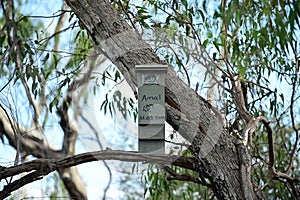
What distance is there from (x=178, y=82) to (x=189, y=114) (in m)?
0.09

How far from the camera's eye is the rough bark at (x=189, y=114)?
4.96 feet

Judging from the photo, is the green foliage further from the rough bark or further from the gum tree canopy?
the rough bark

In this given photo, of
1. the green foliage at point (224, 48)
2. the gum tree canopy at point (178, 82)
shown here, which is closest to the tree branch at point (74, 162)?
the gum tree canopy at point (178, 82)

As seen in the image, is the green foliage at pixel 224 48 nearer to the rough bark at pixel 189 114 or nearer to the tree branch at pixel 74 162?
the rough bark at pixel 189 114

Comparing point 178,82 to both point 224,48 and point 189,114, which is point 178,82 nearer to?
point 189,114

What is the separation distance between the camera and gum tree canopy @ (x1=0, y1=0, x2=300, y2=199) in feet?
4.99

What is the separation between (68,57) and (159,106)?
68 centimetres

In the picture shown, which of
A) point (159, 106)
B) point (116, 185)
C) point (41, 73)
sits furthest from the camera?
point (116, 185)

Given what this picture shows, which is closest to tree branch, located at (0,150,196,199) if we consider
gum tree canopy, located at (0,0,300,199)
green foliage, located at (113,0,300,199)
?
gum tree canopy, located at (0,0,300,199)

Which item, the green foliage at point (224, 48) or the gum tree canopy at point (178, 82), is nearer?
the gum tree canopy at point (178, 82)

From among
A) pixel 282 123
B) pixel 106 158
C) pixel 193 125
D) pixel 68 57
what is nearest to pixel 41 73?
pixel 68 57

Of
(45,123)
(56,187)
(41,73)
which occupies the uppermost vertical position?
(41,73)

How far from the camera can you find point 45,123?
185 centimetres

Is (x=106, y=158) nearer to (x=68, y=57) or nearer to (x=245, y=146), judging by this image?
(x=245, y=146)
